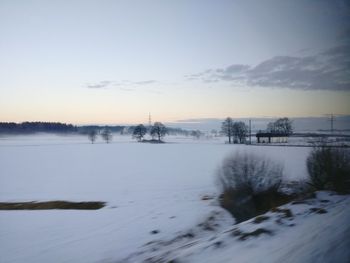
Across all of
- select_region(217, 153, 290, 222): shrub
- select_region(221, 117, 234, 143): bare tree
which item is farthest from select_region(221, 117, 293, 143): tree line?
select_region(217, 153, 290, 222): shrub

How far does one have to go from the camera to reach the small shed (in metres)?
86.2

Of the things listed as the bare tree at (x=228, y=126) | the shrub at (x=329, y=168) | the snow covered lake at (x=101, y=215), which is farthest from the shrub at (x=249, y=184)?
the bare tree at (x=228, y=126)

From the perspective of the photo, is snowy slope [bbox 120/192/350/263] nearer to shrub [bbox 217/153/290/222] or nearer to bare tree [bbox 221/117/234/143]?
shrub [bbox 217/153/290/222]

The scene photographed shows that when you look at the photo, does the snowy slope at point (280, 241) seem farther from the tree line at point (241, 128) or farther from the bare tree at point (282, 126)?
the bare tree at point (282, 126)

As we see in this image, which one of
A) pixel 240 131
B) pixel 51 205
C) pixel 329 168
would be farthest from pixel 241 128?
pixel 51 205

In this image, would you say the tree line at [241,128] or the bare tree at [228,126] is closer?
the tree line at [241,128]

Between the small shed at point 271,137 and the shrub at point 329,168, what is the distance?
6649 cm

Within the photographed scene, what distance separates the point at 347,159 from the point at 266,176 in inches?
261

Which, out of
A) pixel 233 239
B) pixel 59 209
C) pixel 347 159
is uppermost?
pixel 347 159

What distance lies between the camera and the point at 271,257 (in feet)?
26.1

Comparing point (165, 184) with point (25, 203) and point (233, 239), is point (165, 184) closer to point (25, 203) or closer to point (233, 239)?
point (25, 203)

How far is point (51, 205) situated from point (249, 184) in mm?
16626

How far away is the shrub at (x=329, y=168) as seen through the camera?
2005 centimetres

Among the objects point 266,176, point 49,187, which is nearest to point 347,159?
point 266,176
